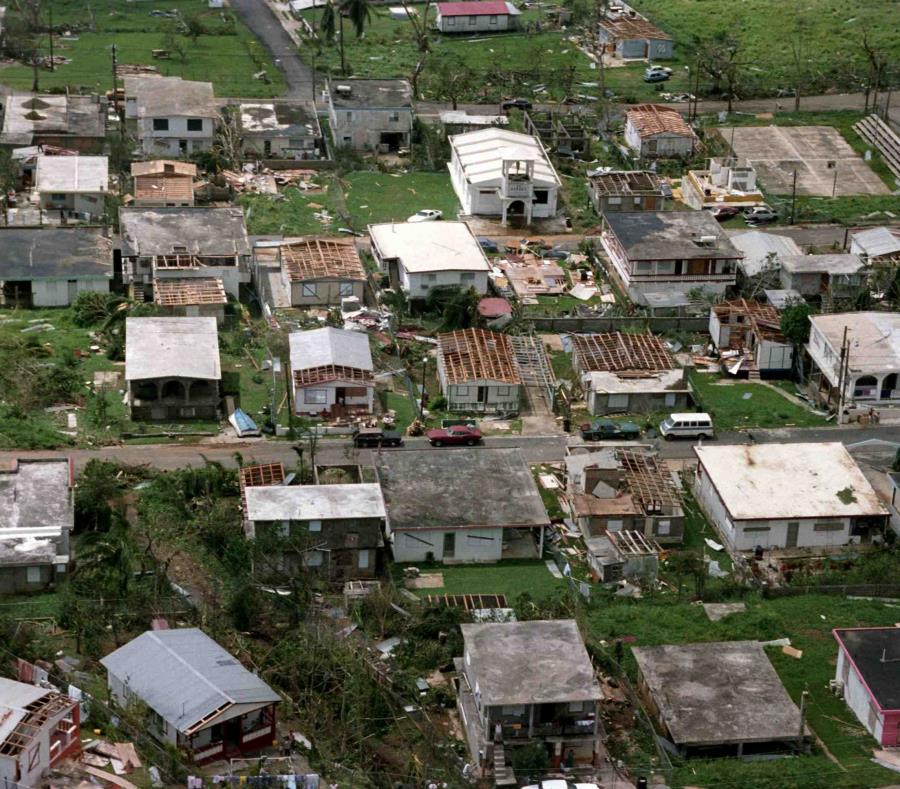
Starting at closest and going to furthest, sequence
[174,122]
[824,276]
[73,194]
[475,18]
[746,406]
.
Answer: [746,406] → [824,276] → [73,194] → [174,122] → [475,18]

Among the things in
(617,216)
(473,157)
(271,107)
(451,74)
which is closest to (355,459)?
(617,216)

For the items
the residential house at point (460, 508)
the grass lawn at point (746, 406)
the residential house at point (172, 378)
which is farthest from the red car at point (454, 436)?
the grass lawn at point (746, 406)

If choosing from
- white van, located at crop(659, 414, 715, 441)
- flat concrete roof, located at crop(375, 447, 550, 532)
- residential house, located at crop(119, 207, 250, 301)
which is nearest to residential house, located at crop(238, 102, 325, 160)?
residential house, located at crop(119, 207, 250, 301)

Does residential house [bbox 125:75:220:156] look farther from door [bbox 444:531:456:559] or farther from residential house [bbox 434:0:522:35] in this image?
door [bbox 444:531:456:559]

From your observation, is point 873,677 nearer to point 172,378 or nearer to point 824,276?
point 172,378

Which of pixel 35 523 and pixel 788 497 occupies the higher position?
pixel 35 523

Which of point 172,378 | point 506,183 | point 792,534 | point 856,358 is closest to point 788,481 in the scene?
point 792,534

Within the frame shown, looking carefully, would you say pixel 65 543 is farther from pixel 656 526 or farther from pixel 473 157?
pixel 473 157
